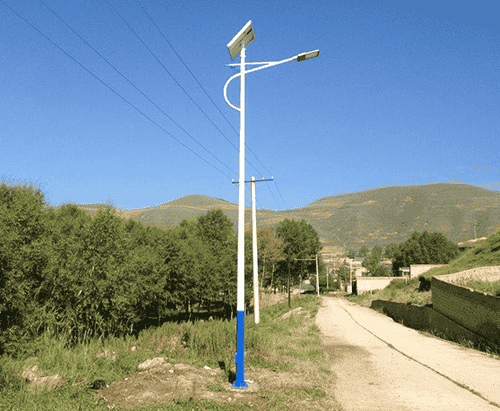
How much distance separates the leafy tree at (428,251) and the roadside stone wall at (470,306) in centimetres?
8250

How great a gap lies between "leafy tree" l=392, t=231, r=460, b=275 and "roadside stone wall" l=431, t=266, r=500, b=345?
82503mm

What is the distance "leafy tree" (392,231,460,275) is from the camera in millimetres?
100250

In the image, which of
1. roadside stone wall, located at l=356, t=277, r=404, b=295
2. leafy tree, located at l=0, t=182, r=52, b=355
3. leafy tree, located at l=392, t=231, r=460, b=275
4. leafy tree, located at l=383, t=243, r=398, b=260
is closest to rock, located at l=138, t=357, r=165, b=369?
leafy tree, located at l=0, t=182, r=52, b=355

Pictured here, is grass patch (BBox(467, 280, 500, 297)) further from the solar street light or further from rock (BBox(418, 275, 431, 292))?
rock (BBox(418, 275, 431, 292))

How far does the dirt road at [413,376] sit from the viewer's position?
26.9ft

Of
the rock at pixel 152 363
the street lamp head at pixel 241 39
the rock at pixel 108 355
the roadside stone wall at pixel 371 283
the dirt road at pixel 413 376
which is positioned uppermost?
the street lamp head at pixel 241 39

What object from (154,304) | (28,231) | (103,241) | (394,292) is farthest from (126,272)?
(394,292)

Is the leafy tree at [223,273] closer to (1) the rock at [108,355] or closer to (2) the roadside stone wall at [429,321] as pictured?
(2) the roadside stone wall at [429,321]

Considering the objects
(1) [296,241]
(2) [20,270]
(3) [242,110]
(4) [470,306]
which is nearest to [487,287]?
(4) [470,306]

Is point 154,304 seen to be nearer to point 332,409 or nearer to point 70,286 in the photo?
point 70,286

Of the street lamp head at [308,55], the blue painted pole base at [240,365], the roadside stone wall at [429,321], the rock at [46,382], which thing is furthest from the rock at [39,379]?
the roadside stone wall at [429,321]

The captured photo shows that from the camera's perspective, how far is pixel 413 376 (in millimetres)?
10617

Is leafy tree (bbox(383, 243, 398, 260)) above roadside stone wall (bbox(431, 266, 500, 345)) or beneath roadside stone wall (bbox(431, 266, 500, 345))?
above

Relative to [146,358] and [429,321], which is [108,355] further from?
[429,321]
